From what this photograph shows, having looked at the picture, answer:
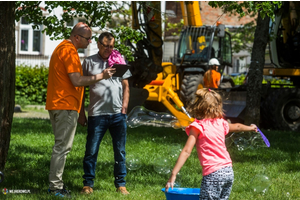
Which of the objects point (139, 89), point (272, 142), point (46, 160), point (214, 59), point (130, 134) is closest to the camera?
point (46, 160)

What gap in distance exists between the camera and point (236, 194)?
538cm

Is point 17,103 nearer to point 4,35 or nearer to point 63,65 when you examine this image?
point 4,35

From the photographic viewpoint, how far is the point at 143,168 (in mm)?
6684

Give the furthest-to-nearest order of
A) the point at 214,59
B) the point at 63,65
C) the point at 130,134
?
the point at 214,59 < the point at 130,134 < the point at 63,65

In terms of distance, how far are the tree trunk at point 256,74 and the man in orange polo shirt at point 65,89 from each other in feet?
21.8

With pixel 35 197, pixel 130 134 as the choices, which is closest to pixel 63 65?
pixel 35 197

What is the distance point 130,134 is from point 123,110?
4.87 metres

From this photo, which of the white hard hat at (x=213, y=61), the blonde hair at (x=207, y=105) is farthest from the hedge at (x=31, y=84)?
the blonde hair at (x=207, y=105)

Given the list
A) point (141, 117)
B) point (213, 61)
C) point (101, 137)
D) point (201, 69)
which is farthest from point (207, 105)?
point (213, 61)

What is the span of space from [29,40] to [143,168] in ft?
69.6

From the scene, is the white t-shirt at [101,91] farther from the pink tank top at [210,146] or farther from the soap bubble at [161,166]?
the pink tank top at [210,146]

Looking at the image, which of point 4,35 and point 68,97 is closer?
point 68,97

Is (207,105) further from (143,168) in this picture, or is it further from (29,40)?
(29,40)

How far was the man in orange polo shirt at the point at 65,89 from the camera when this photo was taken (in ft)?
15.5
